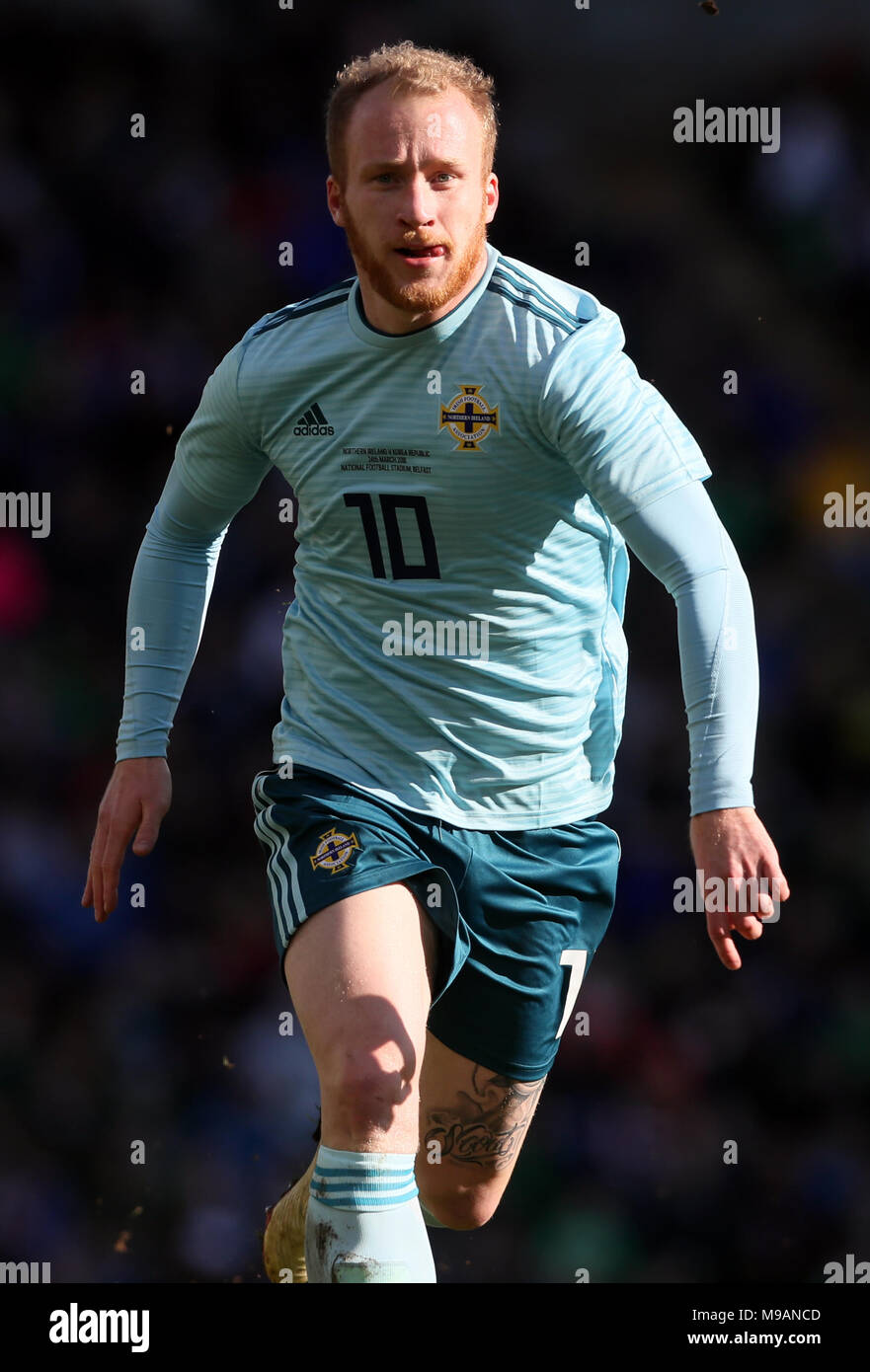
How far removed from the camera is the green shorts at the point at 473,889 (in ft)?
8.73

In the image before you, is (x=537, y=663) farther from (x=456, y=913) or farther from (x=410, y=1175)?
(x=410, y=1175)

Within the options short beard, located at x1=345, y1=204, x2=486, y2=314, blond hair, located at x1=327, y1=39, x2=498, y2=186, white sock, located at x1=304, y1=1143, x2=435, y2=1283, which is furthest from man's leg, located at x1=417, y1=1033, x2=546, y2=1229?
blond hair, located at x1=327, y1=39, x2=498, y2=186

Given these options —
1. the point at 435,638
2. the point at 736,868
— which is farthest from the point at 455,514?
the point at 736,868

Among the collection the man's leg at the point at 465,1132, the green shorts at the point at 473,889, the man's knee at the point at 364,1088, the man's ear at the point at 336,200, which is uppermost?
the man's ear at the point at 336,200

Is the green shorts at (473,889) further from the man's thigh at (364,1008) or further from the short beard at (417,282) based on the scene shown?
the short beard at (417,282)

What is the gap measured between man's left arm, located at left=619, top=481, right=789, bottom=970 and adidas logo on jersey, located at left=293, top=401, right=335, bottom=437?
491 mm

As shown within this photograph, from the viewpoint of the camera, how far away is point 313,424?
285cm

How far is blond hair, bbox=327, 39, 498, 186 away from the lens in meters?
2.73

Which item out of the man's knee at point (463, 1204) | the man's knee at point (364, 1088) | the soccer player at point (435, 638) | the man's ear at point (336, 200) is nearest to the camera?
the man's knee at point (364, 1088)

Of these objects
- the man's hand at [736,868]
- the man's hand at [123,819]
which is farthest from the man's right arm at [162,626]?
the man's hand at [736,868]

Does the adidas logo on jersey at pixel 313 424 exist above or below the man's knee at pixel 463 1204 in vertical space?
above

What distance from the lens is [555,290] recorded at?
286 centimetres

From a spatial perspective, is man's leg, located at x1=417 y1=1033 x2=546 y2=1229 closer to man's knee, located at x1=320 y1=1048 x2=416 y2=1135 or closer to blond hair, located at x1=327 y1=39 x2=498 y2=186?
man's knee, located at x1=320 y1=1048 x2=416 y2=1135

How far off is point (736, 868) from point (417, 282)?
986 mm
